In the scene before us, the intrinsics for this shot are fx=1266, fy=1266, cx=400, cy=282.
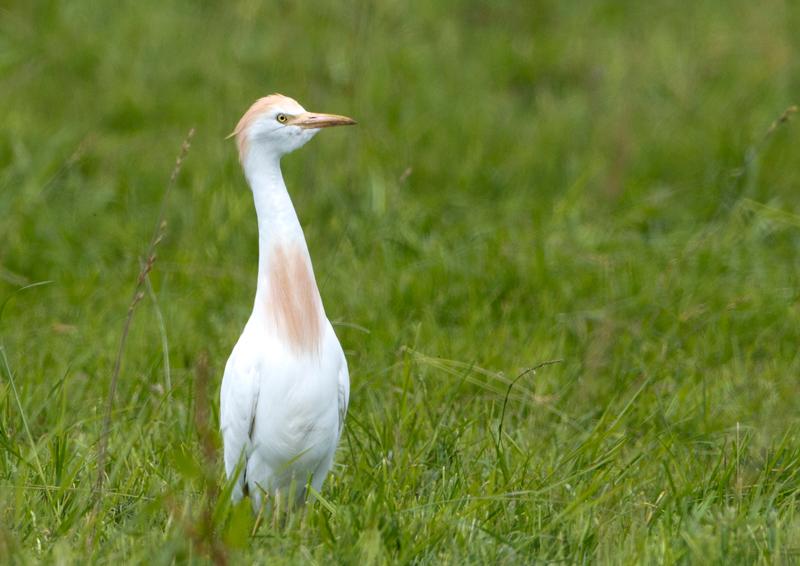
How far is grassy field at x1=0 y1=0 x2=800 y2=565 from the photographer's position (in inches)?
141

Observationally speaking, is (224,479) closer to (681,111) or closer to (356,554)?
(356,554)

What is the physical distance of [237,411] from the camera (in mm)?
3855

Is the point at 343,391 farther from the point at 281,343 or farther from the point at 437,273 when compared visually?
the point at 437,273

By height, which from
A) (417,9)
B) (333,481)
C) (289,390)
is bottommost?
(333,481)

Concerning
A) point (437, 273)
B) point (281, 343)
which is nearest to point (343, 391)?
point (281, 343)

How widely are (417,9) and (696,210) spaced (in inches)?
113

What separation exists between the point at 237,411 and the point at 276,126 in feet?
2.86

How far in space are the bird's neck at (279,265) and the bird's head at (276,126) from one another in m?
0.04

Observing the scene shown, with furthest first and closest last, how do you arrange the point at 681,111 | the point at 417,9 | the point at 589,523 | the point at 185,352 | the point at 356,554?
the point at 417,9 < the point at 681,111 < the point at 185,352 < the point at 589,523 < the point at 356,554

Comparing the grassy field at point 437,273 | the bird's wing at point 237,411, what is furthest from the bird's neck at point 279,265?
the grassy field at point 437,273

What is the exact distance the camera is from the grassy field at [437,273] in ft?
11.7

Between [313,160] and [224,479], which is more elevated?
[313,160]

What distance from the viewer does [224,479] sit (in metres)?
4.07

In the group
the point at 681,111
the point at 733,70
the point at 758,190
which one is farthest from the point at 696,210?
the point at 733,70
